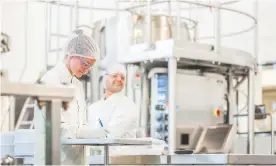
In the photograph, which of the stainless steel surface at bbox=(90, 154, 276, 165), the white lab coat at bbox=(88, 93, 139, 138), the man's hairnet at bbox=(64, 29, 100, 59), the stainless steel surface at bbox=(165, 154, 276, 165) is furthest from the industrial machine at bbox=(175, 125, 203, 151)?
the man's hairnet at bbox=(64, 29, 100, 59)

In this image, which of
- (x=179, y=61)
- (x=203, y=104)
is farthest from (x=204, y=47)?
(x=203, y=104)

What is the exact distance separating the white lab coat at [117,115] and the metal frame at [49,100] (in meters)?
1.79

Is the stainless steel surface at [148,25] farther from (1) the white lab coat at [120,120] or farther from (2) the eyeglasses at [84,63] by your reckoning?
(2) the eyeglasses at [84,63]

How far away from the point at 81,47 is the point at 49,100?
122cm

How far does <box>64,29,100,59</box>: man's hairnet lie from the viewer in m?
Result: 2.41

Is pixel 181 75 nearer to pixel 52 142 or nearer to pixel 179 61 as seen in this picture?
pixel 179 61

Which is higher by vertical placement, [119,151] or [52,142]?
[52,142]

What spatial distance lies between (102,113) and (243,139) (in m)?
2.12

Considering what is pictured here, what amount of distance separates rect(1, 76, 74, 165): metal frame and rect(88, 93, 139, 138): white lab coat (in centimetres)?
179

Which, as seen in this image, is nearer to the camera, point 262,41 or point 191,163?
point 191,163

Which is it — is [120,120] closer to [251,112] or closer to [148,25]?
[148,25]

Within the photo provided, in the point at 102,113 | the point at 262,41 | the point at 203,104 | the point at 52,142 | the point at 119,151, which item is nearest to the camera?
the point at 52,142

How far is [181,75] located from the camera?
14.6ft

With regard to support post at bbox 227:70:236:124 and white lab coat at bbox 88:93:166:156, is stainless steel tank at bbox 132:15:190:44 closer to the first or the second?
support post at bbox 227:70:236:124
